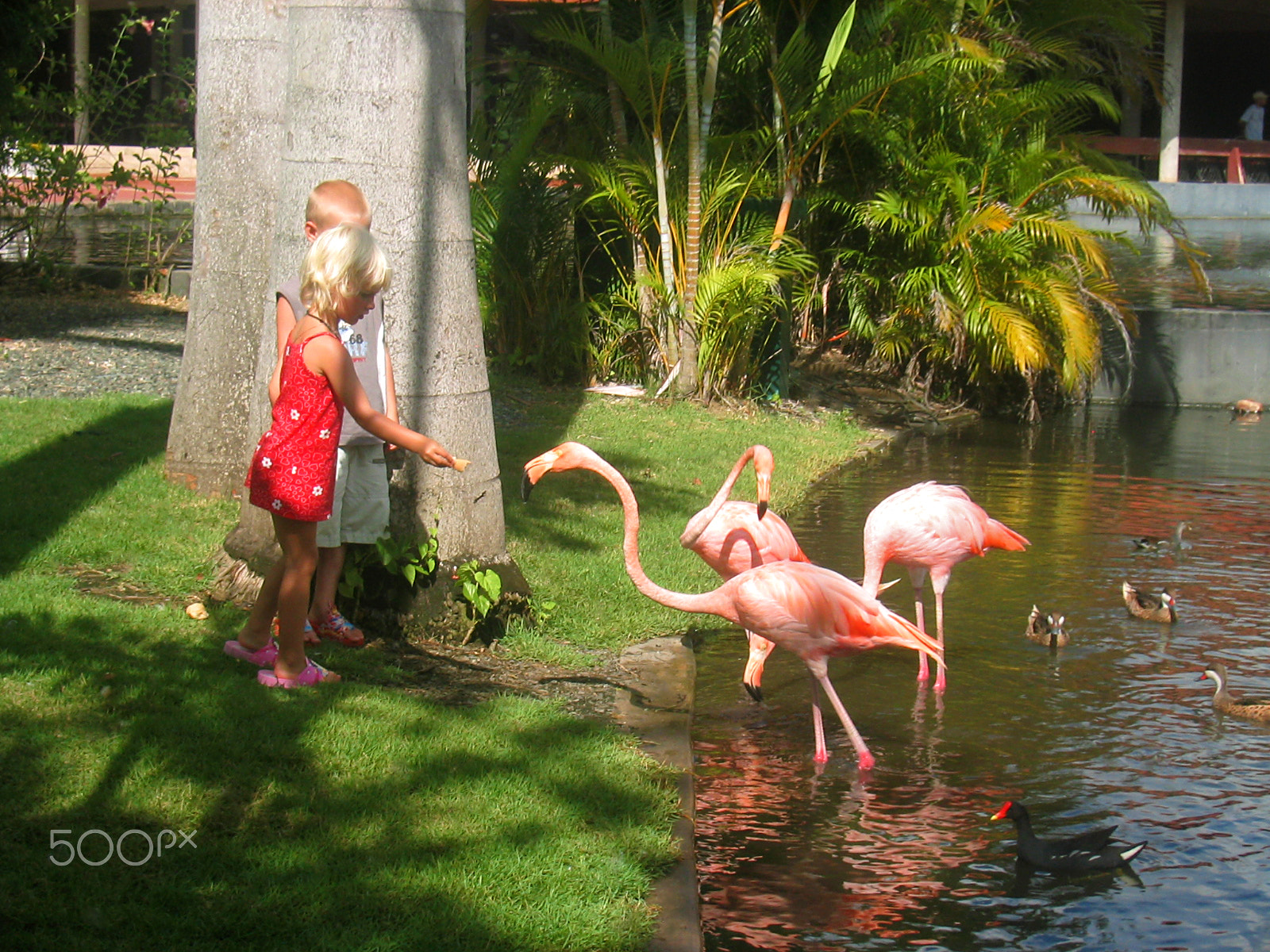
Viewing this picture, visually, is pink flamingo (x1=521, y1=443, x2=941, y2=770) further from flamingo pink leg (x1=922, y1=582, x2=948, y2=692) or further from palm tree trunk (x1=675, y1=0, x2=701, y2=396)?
palm tree trunk (x1=675, y1=0, x2=701, y2=396)

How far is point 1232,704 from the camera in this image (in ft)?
19.5

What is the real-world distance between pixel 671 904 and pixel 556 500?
487 centimetres

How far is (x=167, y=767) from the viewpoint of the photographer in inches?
159

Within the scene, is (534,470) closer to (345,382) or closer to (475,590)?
(475,590)

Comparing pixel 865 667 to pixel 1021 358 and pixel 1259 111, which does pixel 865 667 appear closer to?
pixel 1021 358

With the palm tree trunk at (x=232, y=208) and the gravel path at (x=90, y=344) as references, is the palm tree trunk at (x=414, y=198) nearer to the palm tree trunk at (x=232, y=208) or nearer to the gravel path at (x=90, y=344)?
the palm tree trunk at (x=232, y=208)

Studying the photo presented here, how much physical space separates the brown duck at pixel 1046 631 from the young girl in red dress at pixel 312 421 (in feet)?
12.0

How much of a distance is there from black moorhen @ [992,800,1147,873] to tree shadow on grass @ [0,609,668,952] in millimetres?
1277

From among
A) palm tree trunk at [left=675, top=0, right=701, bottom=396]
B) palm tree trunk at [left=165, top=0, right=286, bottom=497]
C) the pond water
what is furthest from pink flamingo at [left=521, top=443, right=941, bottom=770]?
the pond water

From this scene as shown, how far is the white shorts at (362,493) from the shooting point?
550 centimetres

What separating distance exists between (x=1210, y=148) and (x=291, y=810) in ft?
114

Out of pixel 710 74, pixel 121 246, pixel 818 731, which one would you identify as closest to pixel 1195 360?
pixel 710 74

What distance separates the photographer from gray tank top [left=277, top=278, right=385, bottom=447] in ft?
17.7

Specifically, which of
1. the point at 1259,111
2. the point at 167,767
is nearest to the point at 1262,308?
the point at 167,767
